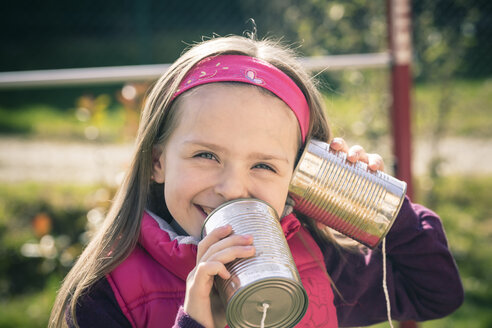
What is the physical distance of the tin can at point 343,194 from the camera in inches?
70.4

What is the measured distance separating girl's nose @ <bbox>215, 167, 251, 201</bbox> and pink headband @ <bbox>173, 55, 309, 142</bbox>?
297 millimetres

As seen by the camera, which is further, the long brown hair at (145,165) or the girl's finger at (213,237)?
the long brown hair at (145,165)

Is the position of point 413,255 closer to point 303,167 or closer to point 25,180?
point 303,167

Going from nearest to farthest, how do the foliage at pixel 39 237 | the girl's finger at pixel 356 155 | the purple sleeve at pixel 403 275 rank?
the girl's finger at pixel 356 155, the purple sleeve at pixel 403 275, the foliage at pixel 39 237

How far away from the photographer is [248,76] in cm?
175

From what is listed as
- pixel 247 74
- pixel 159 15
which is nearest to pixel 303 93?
pixel 247 74

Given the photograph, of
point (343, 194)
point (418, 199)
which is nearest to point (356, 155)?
point (343, 194)

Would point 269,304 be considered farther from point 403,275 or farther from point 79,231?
point 79,231

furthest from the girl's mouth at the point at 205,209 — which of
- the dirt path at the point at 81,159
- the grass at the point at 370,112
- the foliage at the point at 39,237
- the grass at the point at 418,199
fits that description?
the dirt path at the point at 81,159

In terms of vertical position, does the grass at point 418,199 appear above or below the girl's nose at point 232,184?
below

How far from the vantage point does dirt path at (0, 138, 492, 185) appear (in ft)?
18.5

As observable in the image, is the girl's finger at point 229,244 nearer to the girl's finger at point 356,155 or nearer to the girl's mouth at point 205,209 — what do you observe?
the girl's mouth at point 205,209

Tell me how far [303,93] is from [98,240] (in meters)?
0.88

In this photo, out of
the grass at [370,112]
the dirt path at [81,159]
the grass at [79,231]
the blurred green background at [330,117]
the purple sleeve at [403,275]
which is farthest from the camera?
the dirt path at [81,159]
